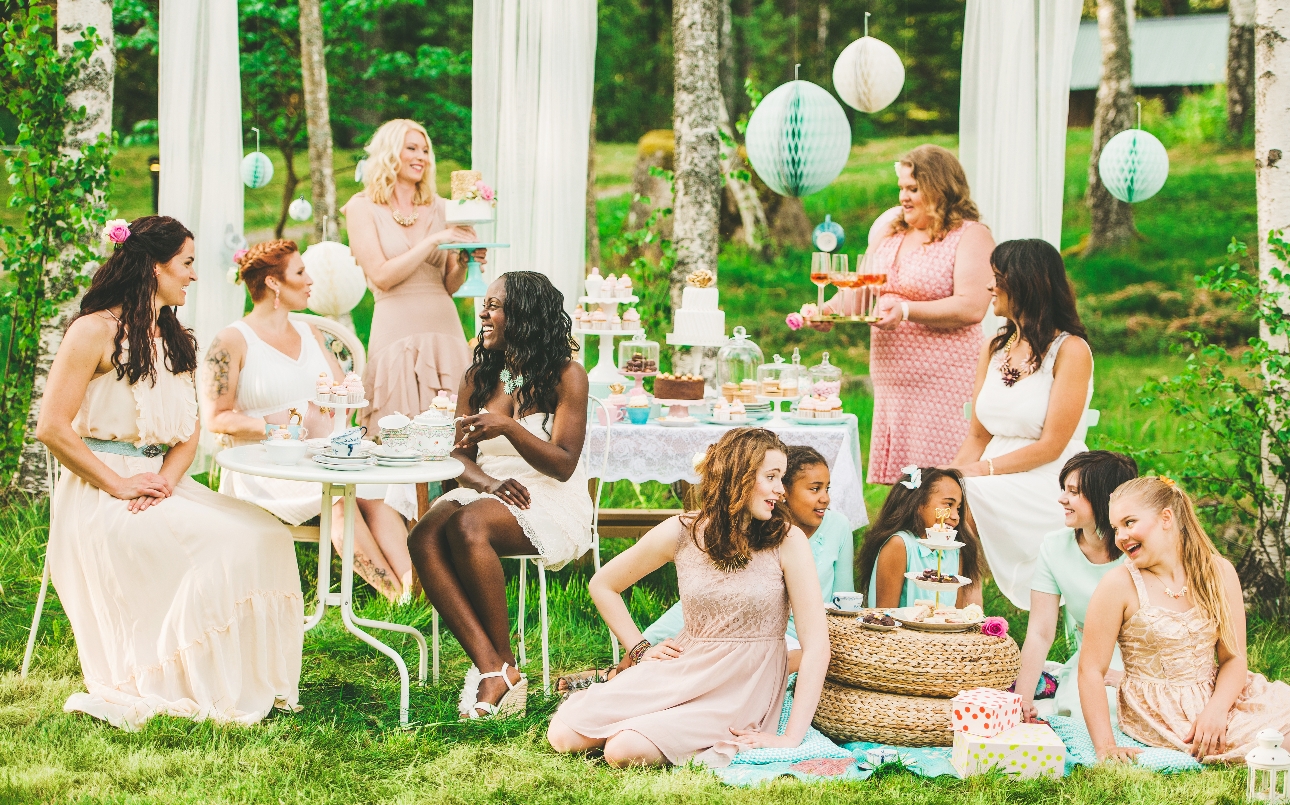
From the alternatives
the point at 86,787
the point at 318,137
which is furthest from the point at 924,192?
the point at 318,137

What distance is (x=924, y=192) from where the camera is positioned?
197 inches

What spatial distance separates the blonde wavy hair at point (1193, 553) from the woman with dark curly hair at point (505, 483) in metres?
1.73

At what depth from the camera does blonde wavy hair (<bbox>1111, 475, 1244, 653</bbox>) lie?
3.51 metres

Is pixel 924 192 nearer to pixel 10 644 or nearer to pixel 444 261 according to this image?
pixel 444 261

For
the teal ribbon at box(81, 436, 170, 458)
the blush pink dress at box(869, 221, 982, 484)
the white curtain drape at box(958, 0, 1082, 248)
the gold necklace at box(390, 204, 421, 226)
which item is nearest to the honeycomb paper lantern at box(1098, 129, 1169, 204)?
the white curtain drape at box(958, 0, 1082, 248)

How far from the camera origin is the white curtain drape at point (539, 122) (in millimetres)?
5949

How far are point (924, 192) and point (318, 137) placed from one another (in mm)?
6071

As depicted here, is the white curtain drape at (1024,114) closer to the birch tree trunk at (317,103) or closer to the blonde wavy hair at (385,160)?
the blonde wavy hair at (385,160)

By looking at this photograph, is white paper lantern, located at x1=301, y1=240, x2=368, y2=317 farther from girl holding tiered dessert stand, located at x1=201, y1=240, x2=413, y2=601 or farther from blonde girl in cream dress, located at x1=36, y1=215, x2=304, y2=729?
blonde girl in cream dress, located at x1=36, y1=215, x2=304, y2=729

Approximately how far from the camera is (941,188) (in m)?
5.01

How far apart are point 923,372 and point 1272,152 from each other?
1.64 meters

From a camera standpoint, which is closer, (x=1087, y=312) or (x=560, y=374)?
(x=560, y=374)

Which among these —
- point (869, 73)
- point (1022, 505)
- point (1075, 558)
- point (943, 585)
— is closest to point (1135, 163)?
point (869, 73)

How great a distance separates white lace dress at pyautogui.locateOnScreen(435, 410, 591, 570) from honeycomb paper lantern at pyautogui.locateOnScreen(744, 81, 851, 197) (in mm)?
2028
